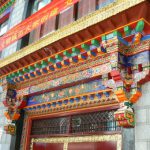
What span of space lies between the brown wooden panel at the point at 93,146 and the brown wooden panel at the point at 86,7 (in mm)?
2839

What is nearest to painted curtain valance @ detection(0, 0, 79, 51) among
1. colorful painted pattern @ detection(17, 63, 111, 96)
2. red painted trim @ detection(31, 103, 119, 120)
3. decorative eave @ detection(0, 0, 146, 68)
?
decorative eave @ detection(0, 0, 146, 68)

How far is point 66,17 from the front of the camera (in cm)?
631

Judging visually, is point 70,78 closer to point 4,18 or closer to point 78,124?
point 78,124

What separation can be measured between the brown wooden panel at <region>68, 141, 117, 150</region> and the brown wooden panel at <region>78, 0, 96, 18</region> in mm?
2839

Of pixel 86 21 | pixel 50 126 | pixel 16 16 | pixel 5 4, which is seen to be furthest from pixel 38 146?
pixel 5 4

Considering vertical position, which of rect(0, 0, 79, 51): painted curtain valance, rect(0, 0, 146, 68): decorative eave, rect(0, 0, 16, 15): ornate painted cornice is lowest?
rect(0, 0, 146, 68): decorative eave

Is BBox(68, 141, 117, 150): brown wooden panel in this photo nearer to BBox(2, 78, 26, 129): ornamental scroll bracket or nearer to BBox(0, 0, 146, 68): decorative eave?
BBox(2, 78, 26, 129): ornamental scroll bracket

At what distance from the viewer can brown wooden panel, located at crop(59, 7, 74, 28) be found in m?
6.16

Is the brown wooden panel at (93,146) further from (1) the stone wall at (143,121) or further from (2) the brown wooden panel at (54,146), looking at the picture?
(1) the stone wall at (143,121)

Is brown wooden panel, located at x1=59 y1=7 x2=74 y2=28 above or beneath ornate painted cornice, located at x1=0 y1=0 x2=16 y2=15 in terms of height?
beneath

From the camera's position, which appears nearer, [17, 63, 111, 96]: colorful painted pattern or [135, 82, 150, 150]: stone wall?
[135, 82, 150, 150]: stone wall

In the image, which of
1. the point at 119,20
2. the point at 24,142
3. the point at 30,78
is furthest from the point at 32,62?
the point at 119,20

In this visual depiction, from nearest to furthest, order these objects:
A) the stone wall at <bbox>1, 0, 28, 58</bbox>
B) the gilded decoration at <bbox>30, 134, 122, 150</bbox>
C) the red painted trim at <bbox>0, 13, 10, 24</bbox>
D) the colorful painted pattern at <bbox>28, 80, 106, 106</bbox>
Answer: the gilded decoration at <bbox>30, 134, 122, 150</bbox> → the colorful painted pattern at <bbox>28, 80, 106, 106</bbox> → the stone wall at <bbox>1, 0, 28, 58</bbox> → the red painted trim at <bbox>0, 13, 10, 24</bbox>

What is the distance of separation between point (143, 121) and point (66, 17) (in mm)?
3391
